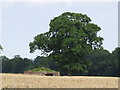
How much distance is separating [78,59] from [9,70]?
6134 centimetres

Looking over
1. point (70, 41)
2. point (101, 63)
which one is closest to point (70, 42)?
point (70, 41)

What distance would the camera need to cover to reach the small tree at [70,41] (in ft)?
210

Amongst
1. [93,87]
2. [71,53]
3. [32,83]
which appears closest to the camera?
[32,83]

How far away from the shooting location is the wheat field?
80.5 feet

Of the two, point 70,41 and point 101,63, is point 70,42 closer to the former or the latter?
point 70,41

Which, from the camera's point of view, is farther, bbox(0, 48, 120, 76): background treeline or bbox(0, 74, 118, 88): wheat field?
bbox(0, 48, 120, 76): background treeline

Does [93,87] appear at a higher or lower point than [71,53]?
lower

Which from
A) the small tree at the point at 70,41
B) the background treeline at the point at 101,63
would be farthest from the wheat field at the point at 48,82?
the background treeline at the point at 101,63

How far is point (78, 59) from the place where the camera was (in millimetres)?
65250

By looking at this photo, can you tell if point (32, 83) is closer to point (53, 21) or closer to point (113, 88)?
point (113, 88)

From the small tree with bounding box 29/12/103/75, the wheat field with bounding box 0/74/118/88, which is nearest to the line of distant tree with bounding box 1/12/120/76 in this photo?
the small tree with bounding box 29/12/103/75

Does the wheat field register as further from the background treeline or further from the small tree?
the background treeline

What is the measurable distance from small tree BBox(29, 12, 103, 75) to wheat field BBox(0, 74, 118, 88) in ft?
97.6

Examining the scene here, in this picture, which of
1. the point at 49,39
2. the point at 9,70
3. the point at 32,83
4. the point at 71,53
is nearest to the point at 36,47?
the point at 49,39
